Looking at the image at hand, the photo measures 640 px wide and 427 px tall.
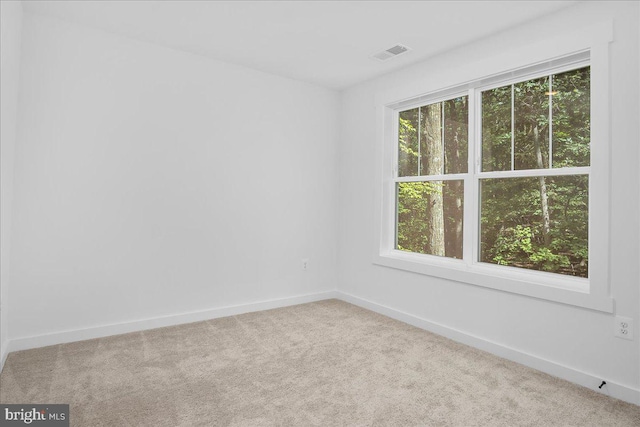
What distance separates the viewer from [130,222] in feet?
10.5

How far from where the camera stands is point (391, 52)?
133 inches

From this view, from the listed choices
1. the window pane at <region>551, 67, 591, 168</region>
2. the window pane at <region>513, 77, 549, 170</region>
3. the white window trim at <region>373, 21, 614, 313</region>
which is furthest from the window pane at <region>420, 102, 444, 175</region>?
the window pane at <region>551, 67, 591, 168</region>

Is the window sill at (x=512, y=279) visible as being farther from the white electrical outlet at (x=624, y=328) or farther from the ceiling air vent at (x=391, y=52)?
the ceiling air vent at (x=391, y=52)

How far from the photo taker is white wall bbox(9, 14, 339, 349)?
2824mm

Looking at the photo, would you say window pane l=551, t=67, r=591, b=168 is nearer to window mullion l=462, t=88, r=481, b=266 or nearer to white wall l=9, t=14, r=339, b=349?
window mullion l=462, t=88, r=481, b=266

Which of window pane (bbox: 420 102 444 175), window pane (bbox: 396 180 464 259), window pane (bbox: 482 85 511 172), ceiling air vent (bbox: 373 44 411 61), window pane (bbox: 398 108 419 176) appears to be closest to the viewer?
window pane (bbox: 482 85 511 172)

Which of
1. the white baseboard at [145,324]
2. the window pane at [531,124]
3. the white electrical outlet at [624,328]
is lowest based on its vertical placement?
the white baseboard at [145,324]

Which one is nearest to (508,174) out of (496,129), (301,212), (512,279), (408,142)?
(496,129)

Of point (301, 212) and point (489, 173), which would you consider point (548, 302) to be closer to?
point (489, 173)

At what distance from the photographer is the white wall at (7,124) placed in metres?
2.24

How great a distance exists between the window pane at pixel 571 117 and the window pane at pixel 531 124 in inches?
2.7

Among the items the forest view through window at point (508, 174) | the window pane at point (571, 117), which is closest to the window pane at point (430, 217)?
the forest view through window at point (508, 174)

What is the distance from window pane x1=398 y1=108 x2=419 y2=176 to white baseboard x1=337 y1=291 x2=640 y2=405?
1499mm

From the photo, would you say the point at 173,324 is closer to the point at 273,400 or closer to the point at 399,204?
the point at 273,400
